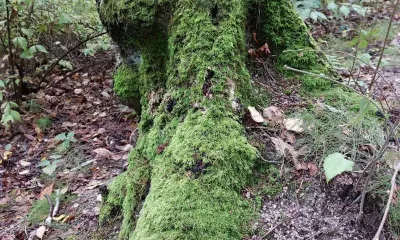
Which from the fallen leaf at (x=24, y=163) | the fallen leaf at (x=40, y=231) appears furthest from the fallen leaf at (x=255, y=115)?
the fallen leaf at (x=24, y=163)

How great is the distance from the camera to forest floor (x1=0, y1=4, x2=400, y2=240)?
1629mm

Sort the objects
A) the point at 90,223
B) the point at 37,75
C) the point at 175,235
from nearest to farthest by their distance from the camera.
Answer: the point at 175,235, the point at 90,223, the point at 37,75

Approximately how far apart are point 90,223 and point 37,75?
3.72 metres

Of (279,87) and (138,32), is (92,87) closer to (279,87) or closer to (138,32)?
(138,32)

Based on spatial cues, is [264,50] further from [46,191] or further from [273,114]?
[46,191]

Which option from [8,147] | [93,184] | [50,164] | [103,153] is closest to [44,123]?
[8,147]

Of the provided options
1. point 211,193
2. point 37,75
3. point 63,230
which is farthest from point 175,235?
point 37,75

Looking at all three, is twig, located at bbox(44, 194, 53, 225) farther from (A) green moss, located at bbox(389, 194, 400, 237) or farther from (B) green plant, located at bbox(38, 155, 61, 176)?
(A) green moss, located at bbox(389, 194, 400, 237)

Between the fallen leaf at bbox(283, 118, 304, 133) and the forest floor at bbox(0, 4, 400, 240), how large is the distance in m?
0.03

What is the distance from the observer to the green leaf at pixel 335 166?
4.34 ft

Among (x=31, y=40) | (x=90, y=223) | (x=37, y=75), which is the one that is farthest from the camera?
(x=37, y=75)

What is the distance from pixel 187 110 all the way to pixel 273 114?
51cm

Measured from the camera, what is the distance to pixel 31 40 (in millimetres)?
5285

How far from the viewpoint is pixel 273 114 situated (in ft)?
6.86
